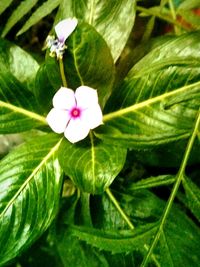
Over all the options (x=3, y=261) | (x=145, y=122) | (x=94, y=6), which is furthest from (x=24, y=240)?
(x=94, y=6)

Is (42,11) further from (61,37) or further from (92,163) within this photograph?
(92,163)

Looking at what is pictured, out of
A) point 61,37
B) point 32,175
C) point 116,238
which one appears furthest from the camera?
point 32,175

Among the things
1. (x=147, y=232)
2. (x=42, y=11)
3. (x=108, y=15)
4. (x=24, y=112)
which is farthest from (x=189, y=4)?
(x=147, y=232)

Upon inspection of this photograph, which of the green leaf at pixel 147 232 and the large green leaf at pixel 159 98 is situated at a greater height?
the large green leaf at pixel 159 98

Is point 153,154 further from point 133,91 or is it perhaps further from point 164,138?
point 164,138

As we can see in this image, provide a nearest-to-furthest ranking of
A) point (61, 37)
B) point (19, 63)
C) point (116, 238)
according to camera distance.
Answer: point (116, 238)
point (61, 37)
point (19, 63)

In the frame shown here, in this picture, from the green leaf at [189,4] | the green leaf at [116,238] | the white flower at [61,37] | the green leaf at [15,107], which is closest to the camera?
the green leaf at [116,238]

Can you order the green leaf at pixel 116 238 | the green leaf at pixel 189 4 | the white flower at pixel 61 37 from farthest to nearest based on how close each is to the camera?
the green leaf at pixel 189 4 < the white flower at pixel 61 37 < the green leaf at pixel 116 238

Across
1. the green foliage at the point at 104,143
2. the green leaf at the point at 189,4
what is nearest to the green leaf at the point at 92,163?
the green foliage at the point at 104,143

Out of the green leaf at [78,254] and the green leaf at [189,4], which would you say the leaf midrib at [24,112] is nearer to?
the green leaf at [78,254]
